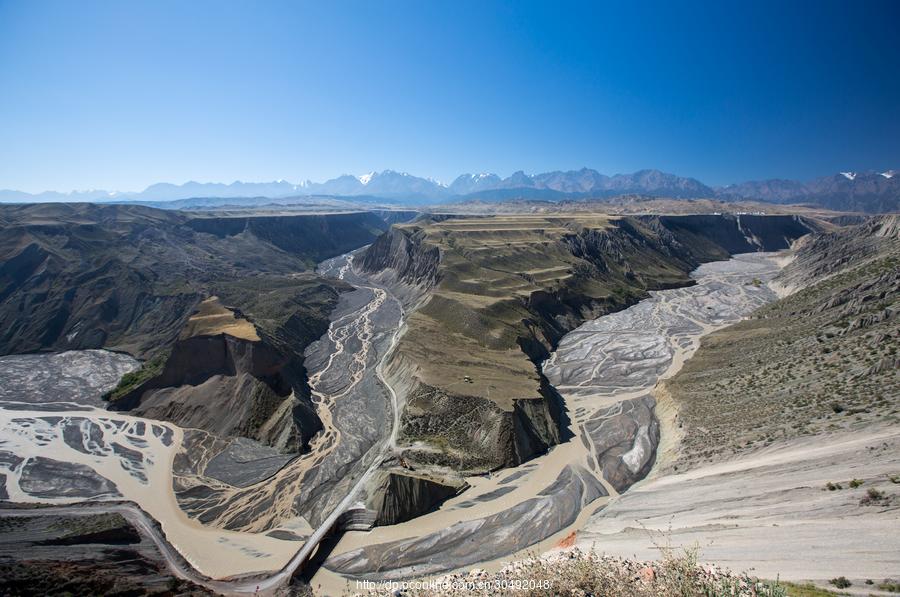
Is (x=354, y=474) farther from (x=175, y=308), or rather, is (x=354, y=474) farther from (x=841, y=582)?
(x=175, y=308)

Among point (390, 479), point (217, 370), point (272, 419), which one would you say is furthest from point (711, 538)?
point (217, 370)

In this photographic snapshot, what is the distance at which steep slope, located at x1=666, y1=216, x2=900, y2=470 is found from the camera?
41.9m

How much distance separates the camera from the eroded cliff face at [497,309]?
55.0m

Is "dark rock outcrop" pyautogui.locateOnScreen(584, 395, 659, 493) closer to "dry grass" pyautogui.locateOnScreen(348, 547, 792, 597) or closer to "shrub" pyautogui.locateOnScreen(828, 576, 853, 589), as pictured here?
"dry grass" pyautogui.locateOnScreen(348, 547, 792, 597)

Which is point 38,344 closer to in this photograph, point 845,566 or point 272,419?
point 272,419

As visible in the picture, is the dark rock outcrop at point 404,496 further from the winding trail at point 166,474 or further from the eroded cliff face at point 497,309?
the eroded cliff face at point 497,309

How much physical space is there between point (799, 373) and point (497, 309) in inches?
2078

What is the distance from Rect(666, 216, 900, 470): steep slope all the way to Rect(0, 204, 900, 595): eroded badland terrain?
14.8 inches

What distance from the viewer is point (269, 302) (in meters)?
113

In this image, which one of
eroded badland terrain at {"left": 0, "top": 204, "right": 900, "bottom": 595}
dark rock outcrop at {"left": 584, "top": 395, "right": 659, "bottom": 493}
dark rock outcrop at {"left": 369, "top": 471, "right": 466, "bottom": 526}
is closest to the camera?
eroded badland terrain at {"left": 0, "top": 204, "right": 900, "bottom": 595}

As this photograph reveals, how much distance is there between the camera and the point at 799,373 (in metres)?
52.4

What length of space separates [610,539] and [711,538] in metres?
7.74

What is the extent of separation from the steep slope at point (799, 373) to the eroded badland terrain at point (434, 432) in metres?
0.38

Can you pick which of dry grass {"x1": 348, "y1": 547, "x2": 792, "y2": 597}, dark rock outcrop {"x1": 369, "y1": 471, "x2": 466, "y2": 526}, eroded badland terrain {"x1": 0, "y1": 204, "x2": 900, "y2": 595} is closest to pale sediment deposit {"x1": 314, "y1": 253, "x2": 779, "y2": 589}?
eroded badland terrain {"x1": 0, "y1": 204, "x2": 900, "y2": 595}
